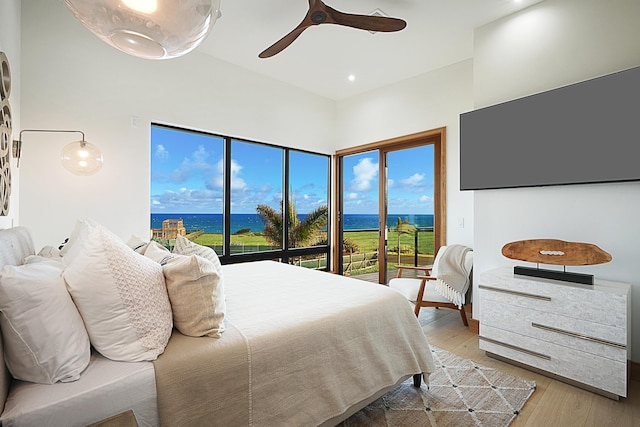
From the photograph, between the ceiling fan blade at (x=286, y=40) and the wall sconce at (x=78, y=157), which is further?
the wall sconce at (x=78, y=157)

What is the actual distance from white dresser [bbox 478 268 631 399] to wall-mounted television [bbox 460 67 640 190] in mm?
793

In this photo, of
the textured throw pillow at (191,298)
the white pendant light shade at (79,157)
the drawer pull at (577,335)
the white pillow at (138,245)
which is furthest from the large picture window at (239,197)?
the drawer pull at (577,335)

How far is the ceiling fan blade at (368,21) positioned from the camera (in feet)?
7.12

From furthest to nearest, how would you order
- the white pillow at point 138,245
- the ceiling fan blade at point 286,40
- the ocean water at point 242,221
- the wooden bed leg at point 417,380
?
the ocean water at point 242,221
the ceiling fan blade at point 286,40
the wooden bed leg at point 417,380
the white pillow at point 138,245

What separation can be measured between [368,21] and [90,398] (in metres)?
2.53

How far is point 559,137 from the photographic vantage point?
7.84 ft

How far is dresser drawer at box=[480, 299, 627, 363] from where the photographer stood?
188 cm

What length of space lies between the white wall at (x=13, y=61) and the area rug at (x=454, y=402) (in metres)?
2.54

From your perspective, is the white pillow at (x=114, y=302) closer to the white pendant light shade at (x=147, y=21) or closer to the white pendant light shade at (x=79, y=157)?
the white pendant light shade at (x=147, y=21)

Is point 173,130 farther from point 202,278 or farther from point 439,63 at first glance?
point 439,63

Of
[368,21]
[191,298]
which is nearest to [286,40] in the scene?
[368,21]

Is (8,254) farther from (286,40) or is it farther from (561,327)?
(561,327)

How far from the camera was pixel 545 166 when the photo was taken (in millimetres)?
2449

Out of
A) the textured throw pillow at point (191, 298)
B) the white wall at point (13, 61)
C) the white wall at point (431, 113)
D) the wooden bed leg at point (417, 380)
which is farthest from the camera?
the white wall at point (431, 113)
